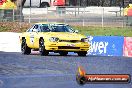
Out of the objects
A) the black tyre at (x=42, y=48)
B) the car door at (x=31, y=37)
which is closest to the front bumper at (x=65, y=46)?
the black tyre at (x=42, y=48)

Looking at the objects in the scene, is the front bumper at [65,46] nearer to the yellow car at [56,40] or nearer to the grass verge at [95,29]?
the yellow car at [56,40]

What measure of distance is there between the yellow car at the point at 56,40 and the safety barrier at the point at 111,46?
269cm

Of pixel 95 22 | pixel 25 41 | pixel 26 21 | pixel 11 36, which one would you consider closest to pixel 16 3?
pixel 26 21

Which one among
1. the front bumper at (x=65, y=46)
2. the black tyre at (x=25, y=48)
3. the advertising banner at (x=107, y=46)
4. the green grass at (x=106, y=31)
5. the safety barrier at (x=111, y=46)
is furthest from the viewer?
the green grass at (x=106, y=31)

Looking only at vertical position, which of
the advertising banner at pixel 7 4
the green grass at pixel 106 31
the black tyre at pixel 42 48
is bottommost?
the green grass at pixel 106 31

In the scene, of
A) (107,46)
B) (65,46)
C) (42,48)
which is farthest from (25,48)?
(107,46)

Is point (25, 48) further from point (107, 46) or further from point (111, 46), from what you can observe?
point (111, 46)

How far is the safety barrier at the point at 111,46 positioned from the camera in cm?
2666

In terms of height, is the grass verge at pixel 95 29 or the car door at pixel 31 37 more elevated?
the car door at pixel 31 37

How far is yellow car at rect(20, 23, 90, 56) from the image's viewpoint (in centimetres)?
2358

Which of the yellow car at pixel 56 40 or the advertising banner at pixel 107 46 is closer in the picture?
the yellow car at pixel 56 40

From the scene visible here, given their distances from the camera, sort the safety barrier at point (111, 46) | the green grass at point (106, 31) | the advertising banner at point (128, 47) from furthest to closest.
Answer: the green grass at point (106, 31) < the safety barrier at point (111, 46) < the advertising banner at point (128, 47)

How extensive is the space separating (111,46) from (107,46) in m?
0.22

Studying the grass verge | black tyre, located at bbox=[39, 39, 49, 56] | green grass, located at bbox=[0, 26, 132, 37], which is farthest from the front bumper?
green grass, located at bbox=[0, 26, 132, 37]
